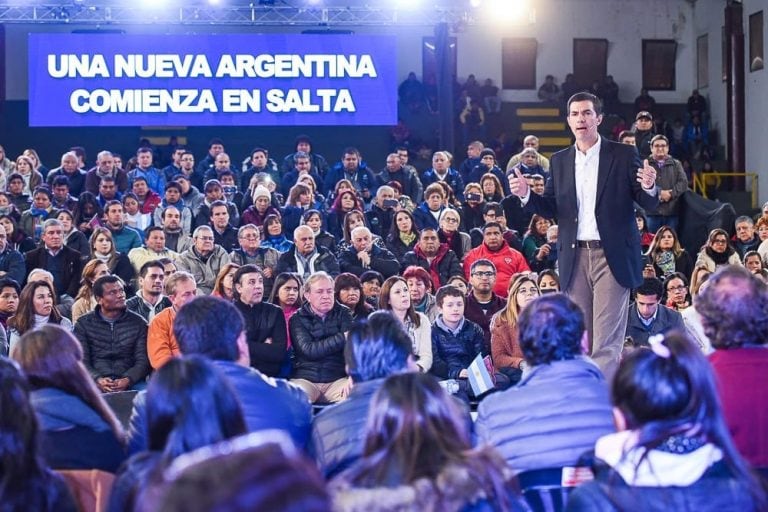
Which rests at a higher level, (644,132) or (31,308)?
(644,132)

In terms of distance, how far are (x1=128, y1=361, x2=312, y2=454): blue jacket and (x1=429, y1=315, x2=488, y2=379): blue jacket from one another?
3296mm

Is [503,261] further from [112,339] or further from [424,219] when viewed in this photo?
[112,339]

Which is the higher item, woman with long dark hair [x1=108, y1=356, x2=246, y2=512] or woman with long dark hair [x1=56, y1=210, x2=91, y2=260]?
woman with long dark hair [x1=56, y1=210, x2=91, y2=260]

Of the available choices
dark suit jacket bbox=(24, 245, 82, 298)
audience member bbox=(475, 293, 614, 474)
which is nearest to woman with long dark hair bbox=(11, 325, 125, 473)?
audience member bbox=(475, 293, 614, 474)

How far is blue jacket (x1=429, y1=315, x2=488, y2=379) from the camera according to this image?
635cm

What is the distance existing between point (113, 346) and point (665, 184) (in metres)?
5.70

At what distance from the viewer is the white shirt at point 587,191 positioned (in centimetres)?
449

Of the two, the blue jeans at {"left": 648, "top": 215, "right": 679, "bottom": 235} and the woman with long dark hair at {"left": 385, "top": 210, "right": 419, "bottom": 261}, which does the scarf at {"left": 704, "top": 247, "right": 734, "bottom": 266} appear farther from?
the woman with long dark hair at {"left": 385, "top": 210, "right": 419, "bottom": 261}

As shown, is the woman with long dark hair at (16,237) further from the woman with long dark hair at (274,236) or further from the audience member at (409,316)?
the audience member at (409,316)

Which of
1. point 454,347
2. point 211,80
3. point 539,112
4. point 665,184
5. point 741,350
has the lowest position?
point 454,347

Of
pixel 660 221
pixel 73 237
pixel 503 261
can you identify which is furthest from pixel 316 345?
Answer: pixel 660 221

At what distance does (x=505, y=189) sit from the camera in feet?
37.7

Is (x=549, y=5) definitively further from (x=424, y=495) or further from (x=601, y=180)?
(x=424, y=495)

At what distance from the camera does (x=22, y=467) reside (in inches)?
87.9
